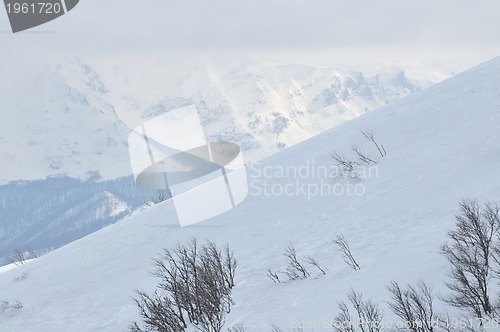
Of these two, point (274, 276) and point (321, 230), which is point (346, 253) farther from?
point (321, 230)

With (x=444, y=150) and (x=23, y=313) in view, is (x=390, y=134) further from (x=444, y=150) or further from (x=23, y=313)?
(x=23, y=313)

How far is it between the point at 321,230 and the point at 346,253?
801 centimetres

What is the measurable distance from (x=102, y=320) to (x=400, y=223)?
22016 mm

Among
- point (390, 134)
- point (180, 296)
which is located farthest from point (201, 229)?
point (390, 134)

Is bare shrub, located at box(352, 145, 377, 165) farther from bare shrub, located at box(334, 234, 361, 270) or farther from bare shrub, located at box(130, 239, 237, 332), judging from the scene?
bare shrub, located at box(130, 239, 237, 332)

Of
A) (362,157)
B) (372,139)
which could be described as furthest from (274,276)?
(372,139)

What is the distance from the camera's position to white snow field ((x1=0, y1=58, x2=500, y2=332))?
2688 centimetres

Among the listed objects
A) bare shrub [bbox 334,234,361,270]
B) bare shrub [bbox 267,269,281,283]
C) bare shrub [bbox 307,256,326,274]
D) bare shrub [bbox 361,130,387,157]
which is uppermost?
bare shrub [bbox 361,130,387,157]

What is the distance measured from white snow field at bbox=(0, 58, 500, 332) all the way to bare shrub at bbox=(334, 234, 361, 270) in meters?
0.39

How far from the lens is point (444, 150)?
43125 millimetres

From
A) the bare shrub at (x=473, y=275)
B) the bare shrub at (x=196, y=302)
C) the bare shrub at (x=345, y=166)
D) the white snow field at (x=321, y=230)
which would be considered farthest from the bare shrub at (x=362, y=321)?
the bare shrub at (x=345, y=166)

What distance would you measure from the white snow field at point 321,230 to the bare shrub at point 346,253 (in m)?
0.39

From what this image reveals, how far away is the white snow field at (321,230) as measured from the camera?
26.9m

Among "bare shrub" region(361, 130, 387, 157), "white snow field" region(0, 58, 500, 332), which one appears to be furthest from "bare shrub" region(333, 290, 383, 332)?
"bare shrub" region(361, 130, 387, 157)
